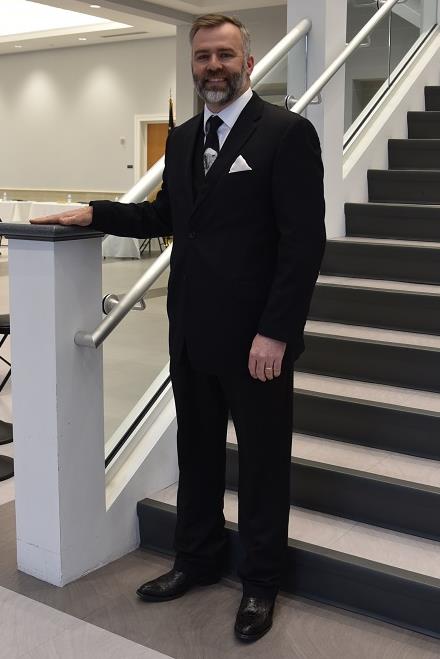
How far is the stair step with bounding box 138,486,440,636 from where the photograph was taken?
239 centimetres

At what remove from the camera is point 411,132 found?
4.94m

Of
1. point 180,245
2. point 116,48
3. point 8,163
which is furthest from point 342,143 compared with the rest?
point 8,163

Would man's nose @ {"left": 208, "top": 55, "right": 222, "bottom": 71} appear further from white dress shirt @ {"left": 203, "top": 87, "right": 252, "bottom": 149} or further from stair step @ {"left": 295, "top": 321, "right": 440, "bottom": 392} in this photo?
stair step @ {"left": 295, "top": 321, "right": 440, "bottom": 392}

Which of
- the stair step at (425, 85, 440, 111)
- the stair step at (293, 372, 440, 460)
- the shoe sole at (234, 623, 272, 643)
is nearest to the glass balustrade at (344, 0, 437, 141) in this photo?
the stair step at (425, 85, 440, 111)

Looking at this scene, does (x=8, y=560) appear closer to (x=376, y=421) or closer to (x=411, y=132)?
(x=376, y=421)

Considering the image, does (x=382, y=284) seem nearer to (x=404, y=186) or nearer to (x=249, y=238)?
(x=404, y=186)

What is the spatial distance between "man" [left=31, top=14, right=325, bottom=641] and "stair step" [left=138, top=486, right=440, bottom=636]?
0.10 metres

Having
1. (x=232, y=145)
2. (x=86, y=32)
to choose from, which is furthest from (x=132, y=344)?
(x=86, y=32)

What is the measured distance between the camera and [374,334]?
11.5 feet

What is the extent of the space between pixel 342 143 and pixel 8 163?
537 inches

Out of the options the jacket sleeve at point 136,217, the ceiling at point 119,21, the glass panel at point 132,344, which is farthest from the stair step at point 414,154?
the ceiling at point 119,21

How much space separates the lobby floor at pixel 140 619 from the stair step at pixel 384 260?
4.30 ft

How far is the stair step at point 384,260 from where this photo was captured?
377 centimetres

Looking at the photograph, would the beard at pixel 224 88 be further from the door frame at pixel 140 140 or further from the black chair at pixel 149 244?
the door frame at pixel 140 140
